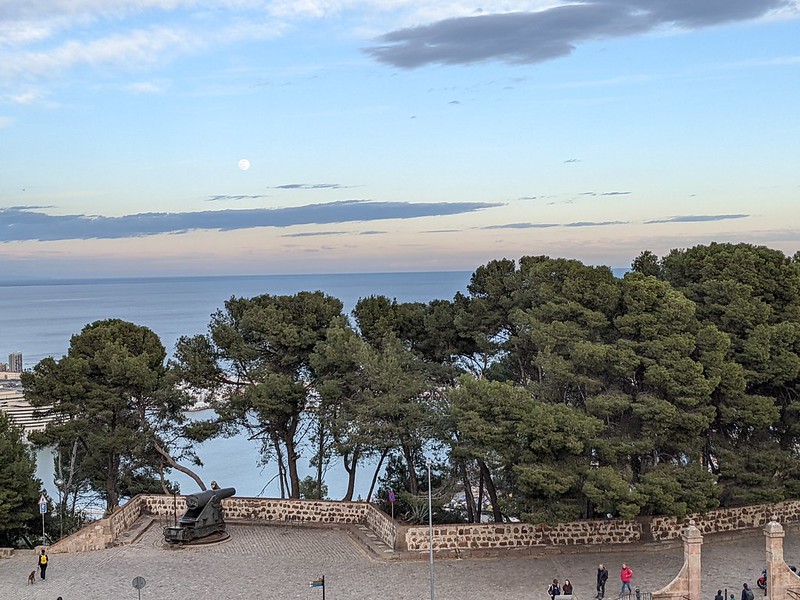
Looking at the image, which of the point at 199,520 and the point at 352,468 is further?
the point at 352,468

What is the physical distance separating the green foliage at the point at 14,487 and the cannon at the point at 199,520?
444cm

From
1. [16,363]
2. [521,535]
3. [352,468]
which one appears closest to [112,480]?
[352,468]

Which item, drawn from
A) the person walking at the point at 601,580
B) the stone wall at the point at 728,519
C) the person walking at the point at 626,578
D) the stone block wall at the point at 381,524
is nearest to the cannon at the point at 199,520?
the stone block wall at the point at 381,524

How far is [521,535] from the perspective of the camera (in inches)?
850

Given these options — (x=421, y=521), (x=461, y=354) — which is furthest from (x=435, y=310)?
(x=421, y=521)

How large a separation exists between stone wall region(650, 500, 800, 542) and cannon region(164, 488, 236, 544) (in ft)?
36.3

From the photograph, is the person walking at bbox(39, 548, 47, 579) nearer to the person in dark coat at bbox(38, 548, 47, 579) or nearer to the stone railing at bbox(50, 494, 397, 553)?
the person in dark coat at bbox(38, 548, 47, 579)

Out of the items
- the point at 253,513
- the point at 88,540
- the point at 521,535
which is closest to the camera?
the point at 521,535

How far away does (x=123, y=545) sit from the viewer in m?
22.3

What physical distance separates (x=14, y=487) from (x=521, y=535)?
44.6ft

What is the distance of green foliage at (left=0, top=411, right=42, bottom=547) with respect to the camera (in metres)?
23.6

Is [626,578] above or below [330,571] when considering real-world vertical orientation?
above

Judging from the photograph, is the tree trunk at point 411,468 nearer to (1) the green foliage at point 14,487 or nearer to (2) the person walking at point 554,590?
(2) the person walking at point 554,590

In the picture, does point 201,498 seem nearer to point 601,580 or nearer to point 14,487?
point 14,487
